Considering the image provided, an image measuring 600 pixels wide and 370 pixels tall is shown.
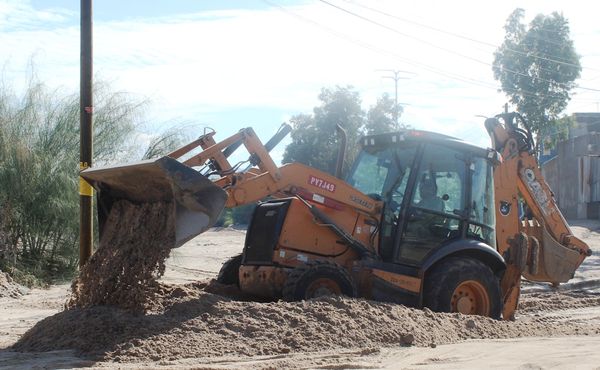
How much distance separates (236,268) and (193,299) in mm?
2271

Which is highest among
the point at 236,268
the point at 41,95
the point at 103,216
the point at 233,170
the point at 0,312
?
the point at 41,95

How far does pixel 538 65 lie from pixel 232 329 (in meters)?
31.6

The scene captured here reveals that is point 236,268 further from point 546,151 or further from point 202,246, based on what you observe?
point 546,151

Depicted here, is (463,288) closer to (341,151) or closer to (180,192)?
(341,151)

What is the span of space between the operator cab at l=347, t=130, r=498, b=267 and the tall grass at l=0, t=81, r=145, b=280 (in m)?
7.29

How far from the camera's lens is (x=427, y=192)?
404 inches

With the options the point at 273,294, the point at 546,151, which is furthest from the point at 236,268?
the point at 546,151

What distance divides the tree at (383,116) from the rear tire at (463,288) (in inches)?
1295

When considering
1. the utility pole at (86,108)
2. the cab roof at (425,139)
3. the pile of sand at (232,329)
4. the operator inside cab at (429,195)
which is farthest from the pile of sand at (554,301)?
the utility pole at (86,108)

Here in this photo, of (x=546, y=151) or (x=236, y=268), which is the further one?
(x=546, y=151)

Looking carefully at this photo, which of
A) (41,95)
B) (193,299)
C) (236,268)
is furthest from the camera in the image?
(41,95)

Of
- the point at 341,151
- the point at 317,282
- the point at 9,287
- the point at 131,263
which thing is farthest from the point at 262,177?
the point at 9,287

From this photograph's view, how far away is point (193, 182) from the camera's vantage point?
817 cm

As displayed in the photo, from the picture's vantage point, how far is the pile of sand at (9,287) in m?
13.3
